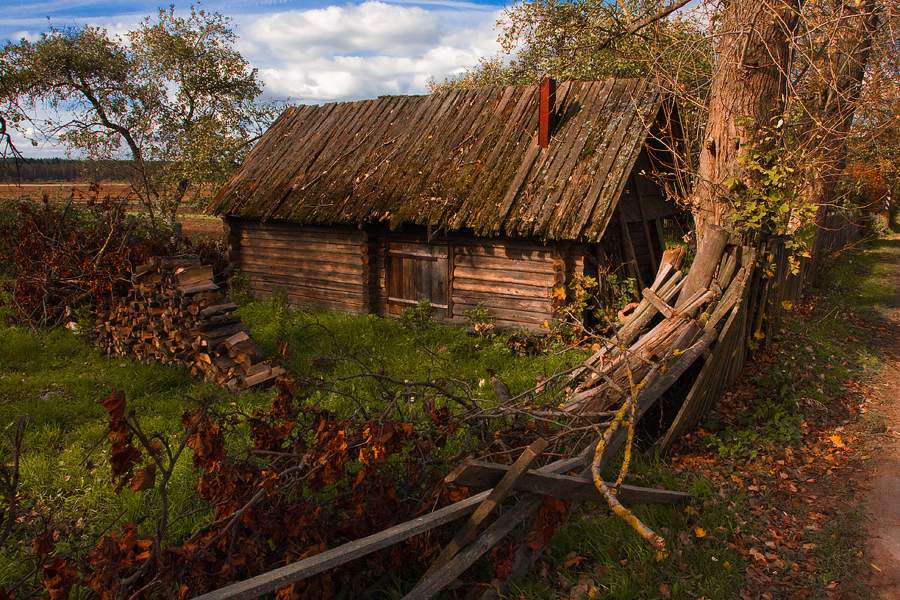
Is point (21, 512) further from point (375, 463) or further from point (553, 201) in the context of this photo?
point (553, 201)

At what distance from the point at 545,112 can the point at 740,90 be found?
4.18 meters

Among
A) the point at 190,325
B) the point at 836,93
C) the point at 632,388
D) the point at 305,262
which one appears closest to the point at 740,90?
the point at 632,388

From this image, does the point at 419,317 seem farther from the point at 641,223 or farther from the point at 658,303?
the point at 658,303

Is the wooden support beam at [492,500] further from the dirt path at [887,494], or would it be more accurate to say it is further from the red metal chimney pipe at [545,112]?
the red metal chimney pipe at [545,112]

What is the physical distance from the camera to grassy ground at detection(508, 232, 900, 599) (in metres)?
4.05

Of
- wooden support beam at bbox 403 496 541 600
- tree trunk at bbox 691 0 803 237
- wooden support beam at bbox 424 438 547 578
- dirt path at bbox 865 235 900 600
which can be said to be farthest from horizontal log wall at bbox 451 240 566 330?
wooden support beam at bbox 424 438 547 578

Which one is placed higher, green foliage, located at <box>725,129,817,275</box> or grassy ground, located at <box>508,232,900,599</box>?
green foliage, located at <box>725,129,817,275</box>

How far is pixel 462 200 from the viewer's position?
10938 mm

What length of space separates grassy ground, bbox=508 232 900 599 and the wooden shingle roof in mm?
3663

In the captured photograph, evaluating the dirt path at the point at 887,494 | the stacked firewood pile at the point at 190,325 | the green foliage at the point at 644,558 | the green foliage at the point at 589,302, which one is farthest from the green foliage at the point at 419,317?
the dirt path at the point at 887,494

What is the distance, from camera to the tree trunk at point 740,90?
7.09m

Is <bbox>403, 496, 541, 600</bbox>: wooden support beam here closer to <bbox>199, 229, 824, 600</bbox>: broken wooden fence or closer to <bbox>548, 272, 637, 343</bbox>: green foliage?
<bbox>199, 229, 824, 600</bbox>: broken wooden fence

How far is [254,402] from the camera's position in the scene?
7.63 meters

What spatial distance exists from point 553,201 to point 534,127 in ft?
7.49
